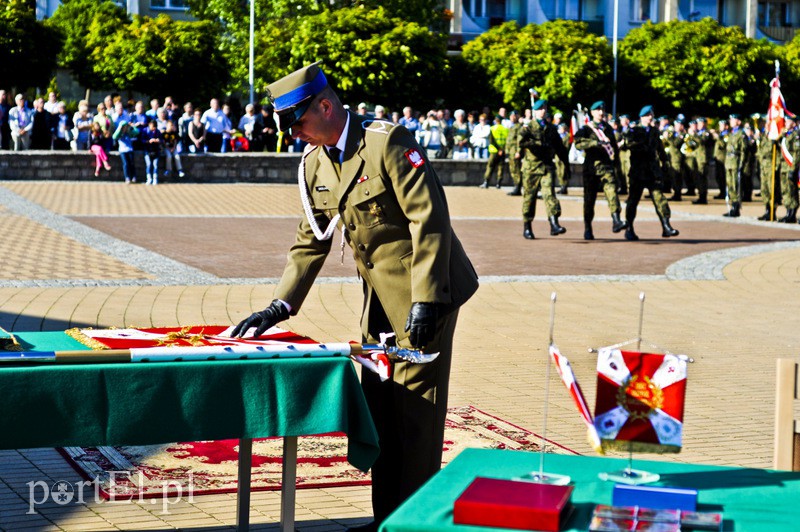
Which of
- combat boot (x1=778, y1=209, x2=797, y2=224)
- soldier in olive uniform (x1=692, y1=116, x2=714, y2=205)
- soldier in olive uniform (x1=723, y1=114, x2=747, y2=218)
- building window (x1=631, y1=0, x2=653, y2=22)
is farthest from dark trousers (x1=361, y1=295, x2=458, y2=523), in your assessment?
building window (x1=631, y1=0, x2=653, y2=22)

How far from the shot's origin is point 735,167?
25859mm

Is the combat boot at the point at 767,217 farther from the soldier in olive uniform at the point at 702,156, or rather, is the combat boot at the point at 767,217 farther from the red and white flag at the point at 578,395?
the red and white flag at the point at 578,395

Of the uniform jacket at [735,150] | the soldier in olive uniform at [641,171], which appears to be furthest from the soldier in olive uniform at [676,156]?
the soldier in olive uniform at [641,171]

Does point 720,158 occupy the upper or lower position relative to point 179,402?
upper

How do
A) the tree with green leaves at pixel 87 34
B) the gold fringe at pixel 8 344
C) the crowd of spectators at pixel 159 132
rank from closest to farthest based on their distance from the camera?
1. the gold fringe at pixel 8 344
2. the crowd of spectators at pixel 159 132
3. the tree with green leaves at pixel 87 34

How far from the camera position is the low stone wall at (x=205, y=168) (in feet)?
92.0

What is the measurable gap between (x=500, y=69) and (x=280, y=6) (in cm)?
824

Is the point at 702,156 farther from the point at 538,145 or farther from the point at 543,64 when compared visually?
the point at 543,64

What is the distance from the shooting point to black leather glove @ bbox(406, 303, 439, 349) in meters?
4.71

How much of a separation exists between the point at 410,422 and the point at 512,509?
1932 mm

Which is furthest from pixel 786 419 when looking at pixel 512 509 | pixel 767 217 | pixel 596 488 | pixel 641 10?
pixel 641 10

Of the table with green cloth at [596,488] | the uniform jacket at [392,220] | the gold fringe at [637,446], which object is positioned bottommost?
the table with green cloth at [596,488]

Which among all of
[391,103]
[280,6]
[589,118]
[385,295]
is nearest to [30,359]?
[385,295]

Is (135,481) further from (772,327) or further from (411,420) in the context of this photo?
(772,327)
